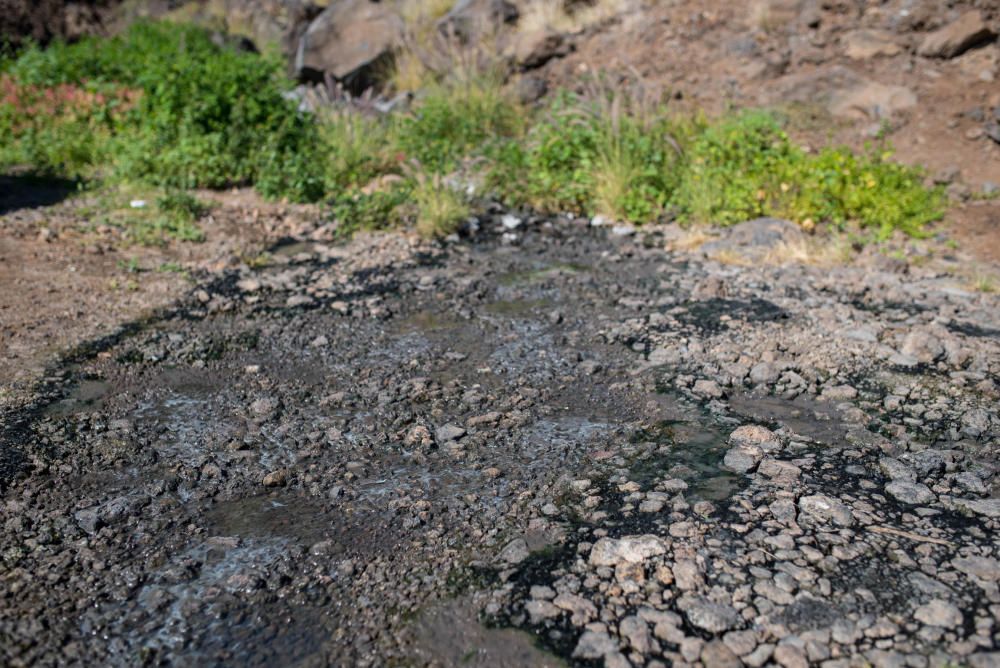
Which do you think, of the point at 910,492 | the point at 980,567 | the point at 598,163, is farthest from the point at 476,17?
the point at 980,567

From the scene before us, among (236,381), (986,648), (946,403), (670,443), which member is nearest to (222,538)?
(236,381)

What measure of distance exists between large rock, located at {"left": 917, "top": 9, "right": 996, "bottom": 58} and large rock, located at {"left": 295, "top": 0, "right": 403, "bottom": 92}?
644cm

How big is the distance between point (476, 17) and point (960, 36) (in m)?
5.79

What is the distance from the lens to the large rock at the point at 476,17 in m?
11.4

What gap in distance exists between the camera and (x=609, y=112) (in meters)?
8.09

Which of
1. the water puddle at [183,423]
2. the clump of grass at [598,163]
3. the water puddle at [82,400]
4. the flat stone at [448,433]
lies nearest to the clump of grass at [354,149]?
the clump of grass at [598,163]

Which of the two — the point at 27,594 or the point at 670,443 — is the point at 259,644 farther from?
the point at 670,443

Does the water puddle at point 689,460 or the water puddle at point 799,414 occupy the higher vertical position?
the water puddle at point 689,460

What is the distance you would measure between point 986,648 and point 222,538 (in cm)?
251

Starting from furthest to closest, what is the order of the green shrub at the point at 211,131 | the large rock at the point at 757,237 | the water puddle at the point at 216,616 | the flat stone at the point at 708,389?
the green shrub at the point at 211,131 < the large rock at the point at 757,237 < the flat stone at the point at 708,389 < the water puddle at the point at 216,616

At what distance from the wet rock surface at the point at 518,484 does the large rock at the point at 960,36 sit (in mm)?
4022

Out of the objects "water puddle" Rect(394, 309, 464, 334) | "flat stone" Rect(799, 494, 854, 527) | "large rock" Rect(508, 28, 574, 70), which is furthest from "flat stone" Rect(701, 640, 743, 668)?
"large rock" Rect(508, 28, 574, 70)

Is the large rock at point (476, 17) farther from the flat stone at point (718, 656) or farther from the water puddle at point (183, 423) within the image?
the flat stone at point (718, 656)

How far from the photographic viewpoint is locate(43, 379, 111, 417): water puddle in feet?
13.6
